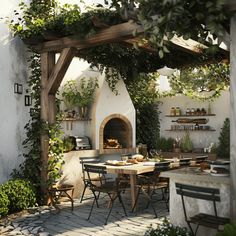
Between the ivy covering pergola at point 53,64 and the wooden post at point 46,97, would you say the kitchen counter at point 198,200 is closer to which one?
the ivy covering pergola at point 53,64

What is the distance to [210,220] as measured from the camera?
362cm

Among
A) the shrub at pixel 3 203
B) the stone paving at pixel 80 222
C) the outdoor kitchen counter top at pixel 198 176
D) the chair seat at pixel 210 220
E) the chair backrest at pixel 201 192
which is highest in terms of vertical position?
the outdoor kitchen counter top at pixel 198 176

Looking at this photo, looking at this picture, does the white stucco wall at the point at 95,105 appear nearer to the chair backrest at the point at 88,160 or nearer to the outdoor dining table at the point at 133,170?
the chair backrest at the point at 88,160

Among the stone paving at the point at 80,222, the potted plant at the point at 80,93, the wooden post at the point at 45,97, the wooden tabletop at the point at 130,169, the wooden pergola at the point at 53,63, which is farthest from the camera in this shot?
the potted plant at the point at 80,93

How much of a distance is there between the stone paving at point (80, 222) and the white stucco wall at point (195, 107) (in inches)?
176

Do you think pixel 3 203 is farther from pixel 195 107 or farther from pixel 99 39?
pixel 195 107

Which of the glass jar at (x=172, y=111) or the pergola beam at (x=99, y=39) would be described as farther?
the glass jar at (x=172, y=111)

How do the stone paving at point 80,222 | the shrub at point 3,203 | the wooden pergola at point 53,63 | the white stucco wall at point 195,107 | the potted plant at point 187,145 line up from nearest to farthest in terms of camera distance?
the stone paving at point 80,222, the shrub at point 3,203, the wooden pergola at point 53,63, the white stucco wall at point 195,107, the potted plant at point 187,145

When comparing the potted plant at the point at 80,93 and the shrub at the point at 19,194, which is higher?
the potted plant at the point at 80,93

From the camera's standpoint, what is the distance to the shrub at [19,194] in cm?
579

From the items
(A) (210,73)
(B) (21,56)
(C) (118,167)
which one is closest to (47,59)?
(B) (21,56)

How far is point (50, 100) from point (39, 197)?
1.82 metres

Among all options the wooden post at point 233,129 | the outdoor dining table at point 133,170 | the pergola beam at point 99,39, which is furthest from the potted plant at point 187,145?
the wooden post at point 233,129

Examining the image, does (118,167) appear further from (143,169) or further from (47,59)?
(47,59)
